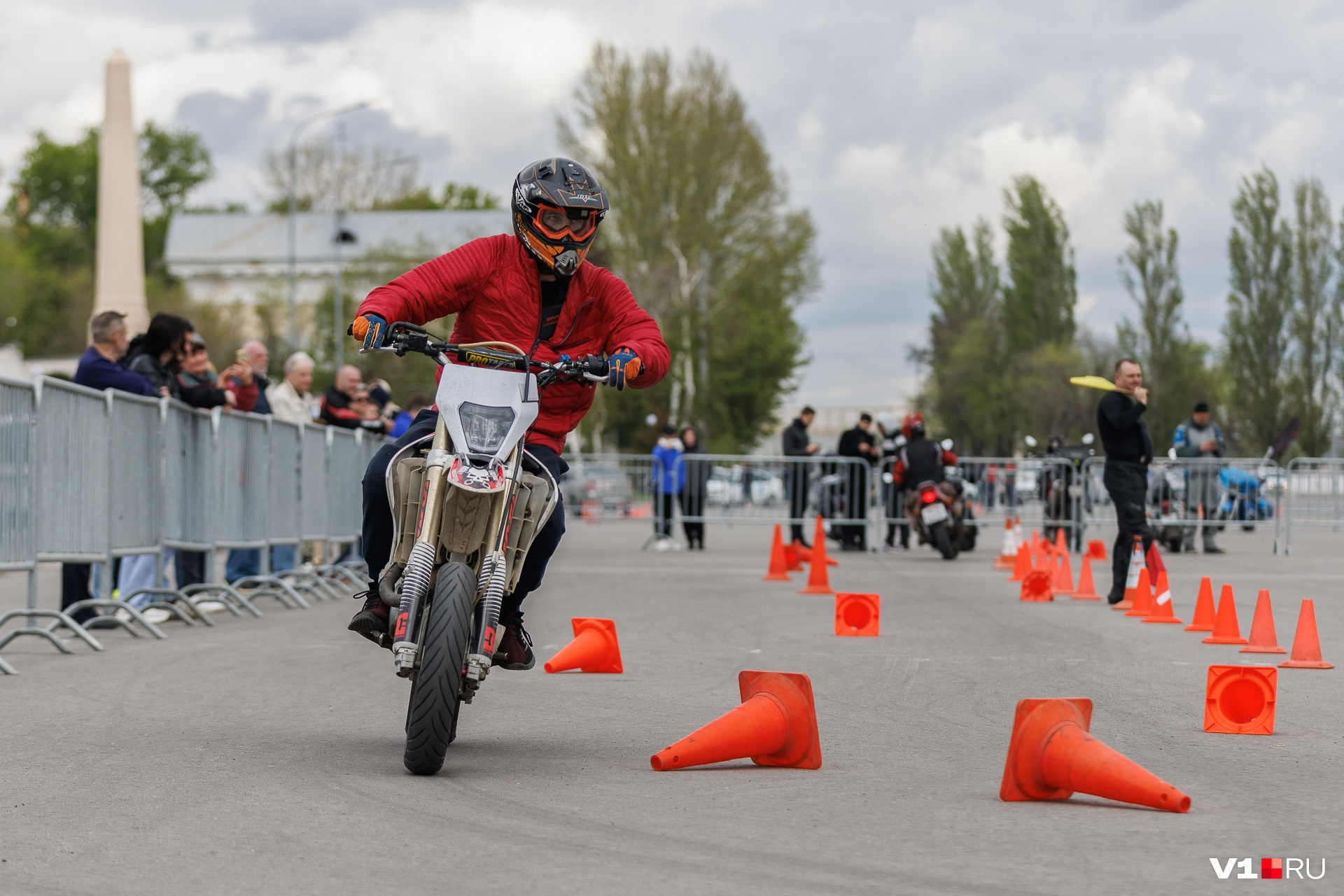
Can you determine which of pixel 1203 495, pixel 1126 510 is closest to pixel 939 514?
pixel 1203 495

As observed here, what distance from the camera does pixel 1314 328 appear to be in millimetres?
64312

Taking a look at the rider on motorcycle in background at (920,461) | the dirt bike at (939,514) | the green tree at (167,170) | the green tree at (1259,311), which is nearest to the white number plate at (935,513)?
the dirt bike at (939,514)

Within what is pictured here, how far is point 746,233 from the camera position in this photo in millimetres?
56281

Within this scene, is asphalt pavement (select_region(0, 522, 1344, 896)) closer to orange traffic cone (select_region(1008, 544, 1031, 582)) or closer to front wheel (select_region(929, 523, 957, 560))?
orange traffic cone (select_region(1008, 544, 1031, 582))

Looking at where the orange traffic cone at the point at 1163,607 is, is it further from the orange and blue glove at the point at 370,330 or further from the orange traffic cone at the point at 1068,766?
the orange and blue glove at the point at 370,330

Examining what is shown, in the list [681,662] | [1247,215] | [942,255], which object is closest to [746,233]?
[1247,215]

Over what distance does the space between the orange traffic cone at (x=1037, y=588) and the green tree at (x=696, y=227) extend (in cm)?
3964

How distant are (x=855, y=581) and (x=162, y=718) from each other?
10.8 meters

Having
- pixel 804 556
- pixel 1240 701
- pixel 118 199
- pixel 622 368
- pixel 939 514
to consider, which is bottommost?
pixel 804 556

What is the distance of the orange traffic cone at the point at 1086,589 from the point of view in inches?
585

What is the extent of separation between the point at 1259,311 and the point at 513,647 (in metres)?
63.0

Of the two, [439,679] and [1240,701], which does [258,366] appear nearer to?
[439,679]

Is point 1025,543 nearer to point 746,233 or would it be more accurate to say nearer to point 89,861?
point 89,861

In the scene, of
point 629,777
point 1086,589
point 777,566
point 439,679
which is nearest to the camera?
point 439,679
